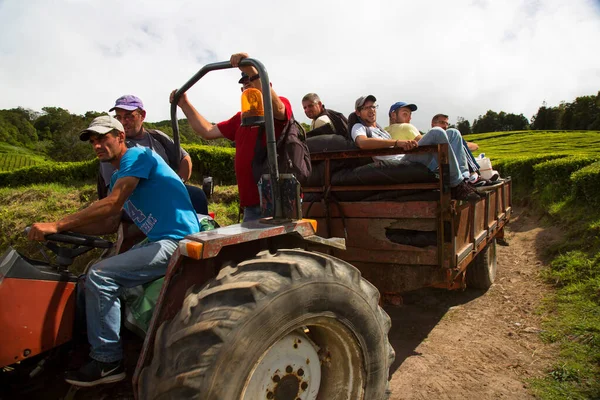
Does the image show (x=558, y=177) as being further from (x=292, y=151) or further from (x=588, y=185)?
(x=292, y=151)

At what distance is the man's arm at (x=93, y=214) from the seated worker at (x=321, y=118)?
2432 mm

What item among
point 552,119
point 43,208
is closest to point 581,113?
point 552,119

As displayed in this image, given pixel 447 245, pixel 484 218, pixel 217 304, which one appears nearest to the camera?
pixel 217 304

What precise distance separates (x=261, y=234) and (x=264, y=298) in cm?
37

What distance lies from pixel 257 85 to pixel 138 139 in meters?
1.59

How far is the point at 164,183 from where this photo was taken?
2.26 meters

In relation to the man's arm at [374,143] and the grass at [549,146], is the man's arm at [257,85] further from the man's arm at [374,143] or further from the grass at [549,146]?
the grass at [549,146]

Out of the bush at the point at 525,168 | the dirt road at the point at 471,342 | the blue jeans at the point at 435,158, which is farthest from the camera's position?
the bush at the point at 525,168

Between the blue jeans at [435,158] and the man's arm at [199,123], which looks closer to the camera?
the man's arm at [199,123]

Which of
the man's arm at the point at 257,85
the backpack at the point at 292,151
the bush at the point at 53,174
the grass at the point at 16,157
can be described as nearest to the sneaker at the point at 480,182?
the backpack at the point at 292,151

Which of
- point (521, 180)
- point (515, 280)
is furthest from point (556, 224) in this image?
point (521, 180)

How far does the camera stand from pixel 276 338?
5.60 ft

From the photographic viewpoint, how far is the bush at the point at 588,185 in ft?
24.9

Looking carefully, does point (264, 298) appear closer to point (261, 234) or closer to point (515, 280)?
point (261, 234)
